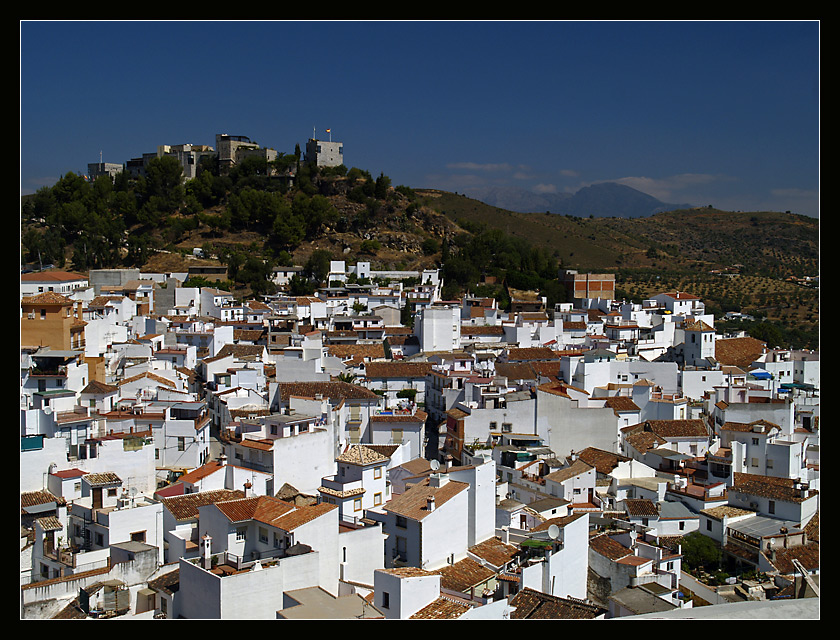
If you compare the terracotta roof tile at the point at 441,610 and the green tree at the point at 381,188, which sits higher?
the green tree at the point at 381,188

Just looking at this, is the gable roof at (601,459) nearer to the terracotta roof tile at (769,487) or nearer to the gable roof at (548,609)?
the terracotta roof tile at (769,487)

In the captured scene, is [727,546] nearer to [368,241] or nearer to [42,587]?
[42,587]

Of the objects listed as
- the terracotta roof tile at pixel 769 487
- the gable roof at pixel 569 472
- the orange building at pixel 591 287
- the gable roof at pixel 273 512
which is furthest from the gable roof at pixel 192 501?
the orange building at pixel 591 287

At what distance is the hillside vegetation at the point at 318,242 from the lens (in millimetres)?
25953

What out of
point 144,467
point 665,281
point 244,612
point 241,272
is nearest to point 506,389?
point 144,467

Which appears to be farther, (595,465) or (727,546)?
(595,465)

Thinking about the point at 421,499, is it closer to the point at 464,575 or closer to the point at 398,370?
the point at 464,575

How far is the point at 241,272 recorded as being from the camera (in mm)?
25234

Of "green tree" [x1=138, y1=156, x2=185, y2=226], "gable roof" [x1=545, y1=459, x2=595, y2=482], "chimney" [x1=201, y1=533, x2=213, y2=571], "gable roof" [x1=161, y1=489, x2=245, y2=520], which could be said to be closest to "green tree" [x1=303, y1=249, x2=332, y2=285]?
"green tree" [x1=138, y1=156, x2=185, y2=226]

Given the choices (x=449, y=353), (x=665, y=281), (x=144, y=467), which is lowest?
(x=144, y=467)

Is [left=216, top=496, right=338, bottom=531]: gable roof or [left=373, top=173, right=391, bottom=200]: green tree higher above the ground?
[left=373, top=173, right=391, bottom=200]: green tree

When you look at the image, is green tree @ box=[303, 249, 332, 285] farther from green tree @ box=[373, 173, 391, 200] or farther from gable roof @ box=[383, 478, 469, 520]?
gable roof @ box=[383, 478, 469, 520]

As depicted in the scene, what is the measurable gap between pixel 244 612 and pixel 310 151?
32.0 m

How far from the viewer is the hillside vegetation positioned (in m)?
26.0
